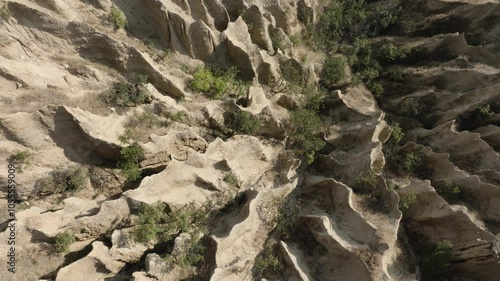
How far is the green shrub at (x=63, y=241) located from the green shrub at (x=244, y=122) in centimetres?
747

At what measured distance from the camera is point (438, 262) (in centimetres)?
1192

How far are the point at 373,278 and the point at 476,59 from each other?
13.3 meters

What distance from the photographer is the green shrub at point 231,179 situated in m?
13.1

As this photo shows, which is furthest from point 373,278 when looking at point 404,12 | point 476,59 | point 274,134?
point 404,12

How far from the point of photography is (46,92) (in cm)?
1287

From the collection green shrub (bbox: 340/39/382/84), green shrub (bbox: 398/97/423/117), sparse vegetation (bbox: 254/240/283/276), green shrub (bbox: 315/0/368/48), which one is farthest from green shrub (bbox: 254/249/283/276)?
green shrub (bbox: 315/0/368/48)

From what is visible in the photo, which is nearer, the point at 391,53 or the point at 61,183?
the point at 61,183

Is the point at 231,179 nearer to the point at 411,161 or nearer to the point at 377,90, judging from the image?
the point at 411,161

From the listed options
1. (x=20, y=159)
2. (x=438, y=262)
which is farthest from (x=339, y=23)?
(x=20, y=159)

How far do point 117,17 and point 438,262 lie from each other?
647 inches

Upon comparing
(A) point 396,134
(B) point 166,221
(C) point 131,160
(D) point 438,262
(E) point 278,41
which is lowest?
(B) point 166,221

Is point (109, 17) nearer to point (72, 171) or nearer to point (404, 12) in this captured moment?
point (72, 171)

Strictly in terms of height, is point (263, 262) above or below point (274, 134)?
below

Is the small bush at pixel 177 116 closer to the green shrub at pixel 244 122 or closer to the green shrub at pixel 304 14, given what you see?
the green shrub at pixel 244 122
